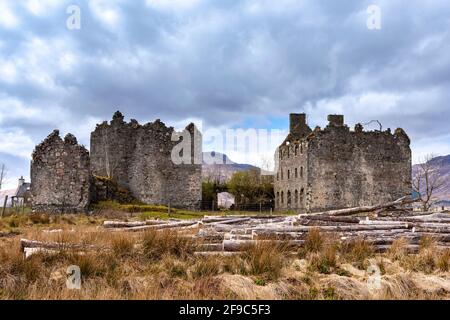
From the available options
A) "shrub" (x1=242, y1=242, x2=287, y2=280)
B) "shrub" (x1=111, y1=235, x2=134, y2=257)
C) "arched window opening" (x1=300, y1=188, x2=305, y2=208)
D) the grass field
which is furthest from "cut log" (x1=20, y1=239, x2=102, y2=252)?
"arched window opening" (x1=300, y1=188, x2=305, y2=208)

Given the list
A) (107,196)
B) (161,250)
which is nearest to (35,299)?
(161,250)

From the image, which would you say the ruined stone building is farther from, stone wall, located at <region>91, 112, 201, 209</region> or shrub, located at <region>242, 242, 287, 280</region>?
shrub, located at <region>242, 242, 287, 280</region>

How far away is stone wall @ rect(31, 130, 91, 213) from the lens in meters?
34.8

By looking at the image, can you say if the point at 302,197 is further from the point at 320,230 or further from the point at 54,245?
the point at 54,245

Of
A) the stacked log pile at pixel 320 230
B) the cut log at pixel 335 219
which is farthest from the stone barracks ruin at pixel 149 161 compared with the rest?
the cut log at pixel 335 219

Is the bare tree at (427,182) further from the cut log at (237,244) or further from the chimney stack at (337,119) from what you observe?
the cut log at (237,244)

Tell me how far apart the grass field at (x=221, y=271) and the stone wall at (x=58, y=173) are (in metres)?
23.2

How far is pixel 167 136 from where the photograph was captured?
42312mm

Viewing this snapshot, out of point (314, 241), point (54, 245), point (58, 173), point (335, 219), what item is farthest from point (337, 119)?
point (54, 245)

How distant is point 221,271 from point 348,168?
37403 millimetres

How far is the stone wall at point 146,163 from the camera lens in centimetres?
4138

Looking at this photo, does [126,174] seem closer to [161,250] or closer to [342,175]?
[342,175]
